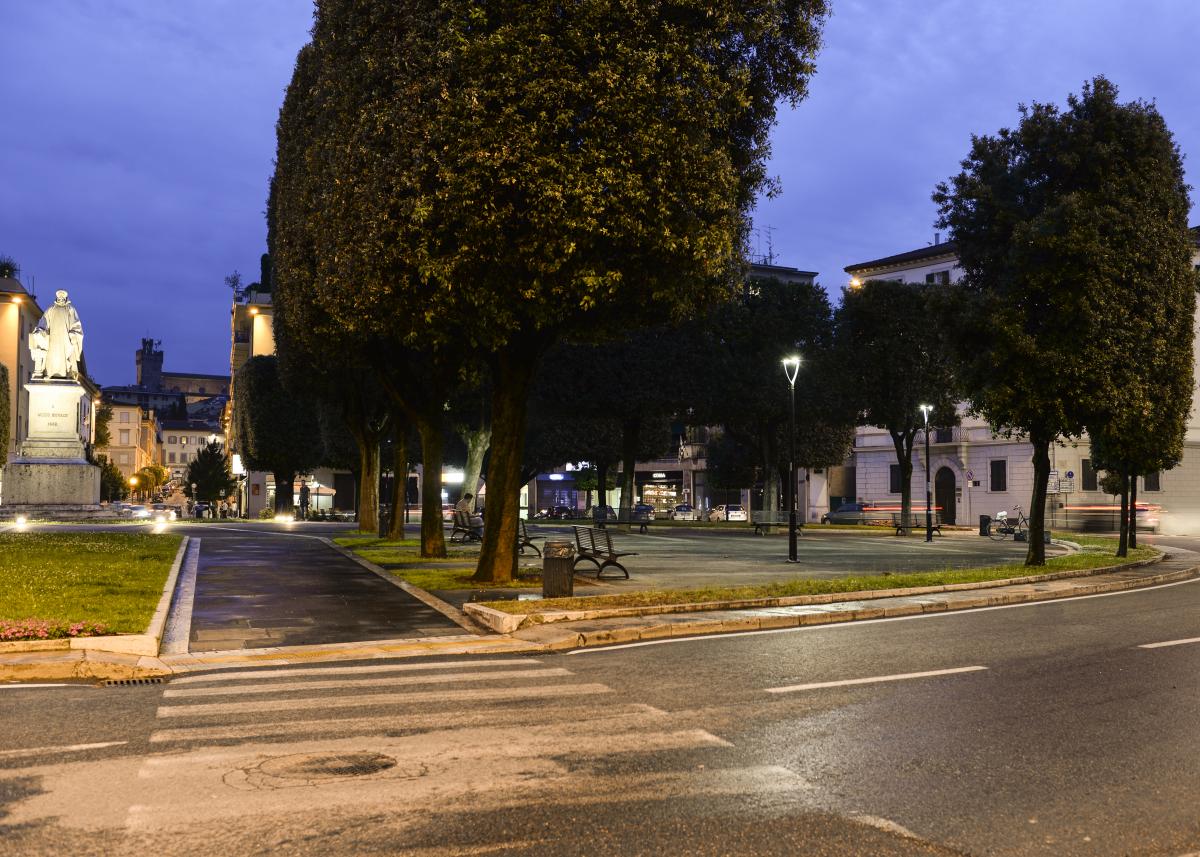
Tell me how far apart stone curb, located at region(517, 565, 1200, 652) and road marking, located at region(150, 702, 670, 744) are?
13.0 feet

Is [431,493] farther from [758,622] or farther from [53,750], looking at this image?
[53,750]

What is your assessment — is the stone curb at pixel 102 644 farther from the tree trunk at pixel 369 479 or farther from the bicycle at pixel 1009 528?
the bicycle at pixel 1009 528

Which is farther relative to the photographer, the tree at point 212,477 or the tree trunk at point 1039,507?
the tree at point 212,477

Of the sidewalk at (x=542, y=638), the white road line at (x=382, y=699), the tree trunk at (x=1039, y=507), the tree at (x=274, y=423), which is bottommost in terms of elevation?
the sidewalk at (x=542, y=638)

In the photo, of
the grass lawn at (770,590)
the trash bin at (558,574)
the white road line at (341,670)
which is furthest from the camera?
the trash bin at (558,574)

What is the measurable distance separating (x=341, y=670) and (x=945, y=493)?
208 ft

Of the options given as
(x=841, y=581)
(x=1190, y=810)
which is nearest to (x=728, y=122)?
(x=841, y=581)

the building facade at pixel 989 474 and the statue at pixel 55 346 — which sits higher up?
the statue at pixel 55 346

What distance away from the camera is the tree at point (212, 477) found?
96.4m

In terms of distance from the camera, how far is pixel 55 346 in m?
44.1

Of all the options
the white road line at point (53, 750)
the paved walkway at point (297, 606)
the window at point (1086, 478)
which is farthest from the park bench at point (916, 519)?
the white road line at point (53, 750)

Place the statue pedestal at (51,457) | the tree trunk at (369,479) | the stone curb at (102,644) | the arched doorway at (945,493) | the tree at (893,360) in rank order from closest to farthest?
the stone curb at (102,644), the tree trunk at (369,479), the statue pedestal at (51,457), the tree at (893,360), the arched doorway at (945,493)

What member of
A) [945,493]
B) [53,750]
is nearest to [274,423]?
[945,493]

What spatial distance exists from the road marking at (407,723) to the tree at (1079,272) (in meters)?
19.9
